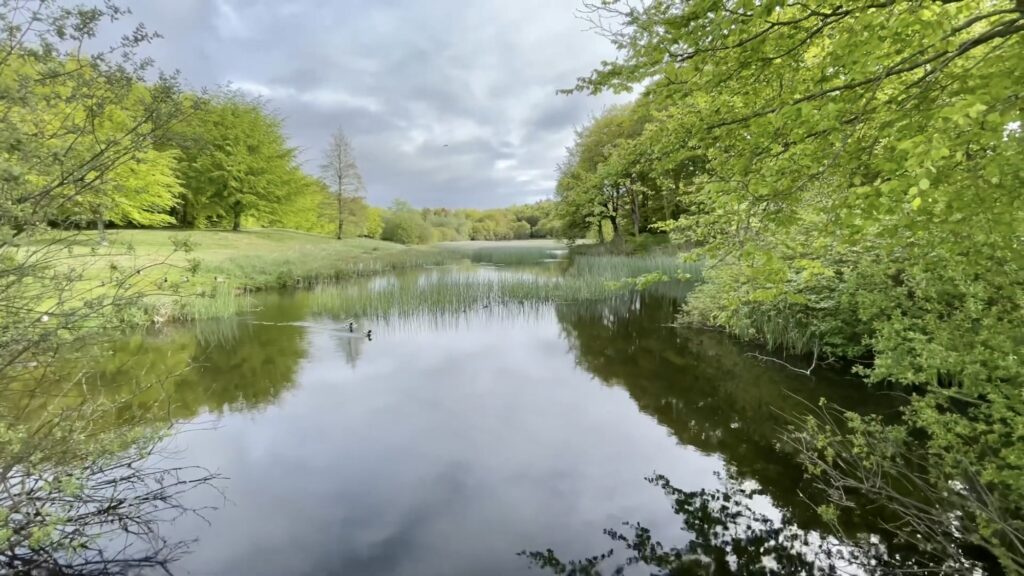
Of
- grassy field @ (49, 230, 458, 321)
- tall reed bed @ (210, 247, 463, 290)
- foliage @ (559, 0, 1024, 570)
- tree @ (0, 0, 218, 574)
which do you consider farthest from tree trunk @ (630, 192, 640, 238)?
tree @ (0, 0, 218, 574)

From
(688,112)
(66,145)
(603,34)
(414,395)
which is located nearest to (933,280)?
(688,112)

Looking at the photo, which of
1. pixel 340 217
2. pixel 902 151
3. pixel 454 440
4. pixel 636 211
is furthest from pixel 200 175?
pixel 902 151

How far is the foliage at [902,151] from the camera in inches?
86.5

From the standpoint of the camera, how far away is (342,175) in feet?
114

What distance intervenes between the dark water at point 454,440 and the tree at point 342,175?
2770 centimetres

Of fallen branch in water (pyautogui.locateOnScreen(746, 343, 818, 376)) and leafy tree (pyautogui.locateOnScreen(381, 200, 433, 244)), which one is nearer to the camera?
fallen branch in water (pyautogui.locateOnScreen(746, 343, 818, 376))

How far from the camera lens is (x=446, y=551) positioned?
329cm

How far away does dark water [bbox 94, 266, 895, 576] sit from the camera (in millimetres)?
3393

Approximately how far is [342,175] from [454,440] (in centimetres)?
3425

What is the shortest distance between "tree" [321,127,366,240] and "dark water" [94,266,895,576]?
1090 inches

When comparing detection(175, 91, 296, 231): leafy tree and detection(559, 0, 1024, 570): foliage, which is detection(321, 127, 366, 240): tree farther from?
detection(559, 0, 1024, 570): foliage

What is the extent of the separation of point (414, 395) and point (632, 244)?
1830 cm

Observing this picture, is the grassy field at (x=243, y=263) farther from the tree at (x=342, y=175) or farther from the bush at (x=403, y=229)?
the bush at (x=403, y=229)

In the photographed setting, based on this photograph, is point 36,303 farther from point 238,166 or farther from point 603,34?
point 238,166
